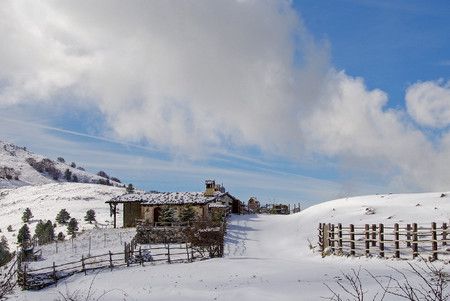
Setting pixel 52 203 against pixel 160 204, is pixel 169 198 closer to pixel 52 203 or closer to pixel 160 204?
pixel 160 204

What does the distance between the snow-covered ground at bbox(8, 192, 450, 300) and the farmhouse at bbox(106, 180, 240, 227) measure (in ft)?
17.7

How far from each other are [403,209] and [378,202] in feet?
21.0

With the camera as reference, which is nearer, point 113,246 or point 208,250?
Result: point 208,250

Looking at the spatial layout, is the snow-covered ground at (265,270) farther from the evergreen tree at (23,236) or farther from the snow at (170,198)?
the evergreen tree at (23,236)

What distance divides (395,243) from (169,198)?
3264 cm

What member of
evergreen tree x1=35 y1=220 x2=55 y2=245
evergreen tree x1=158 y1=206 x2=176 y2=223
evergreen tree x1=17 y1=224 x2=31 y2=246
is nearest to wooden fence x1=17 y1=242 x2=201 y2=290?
evergreen tree x1=158 y1=206 x2=176 y2=223

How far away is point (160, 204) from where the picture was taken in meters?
54.4

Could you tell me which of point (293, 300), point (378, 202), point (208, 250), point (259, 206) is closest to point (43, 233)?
point (259, 206)

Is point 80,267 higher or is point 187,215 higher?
point 187,215

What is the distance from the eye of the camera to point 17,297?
2786 centimetres

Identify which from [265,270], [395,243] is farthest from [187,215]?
[395,243]

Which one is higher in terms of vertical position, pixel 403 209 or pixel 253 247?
pixel 403 209

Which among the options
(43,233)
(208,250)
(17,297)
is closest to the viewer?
(17,297)

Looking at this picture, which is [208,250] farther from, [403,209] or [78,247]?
[403,209]
